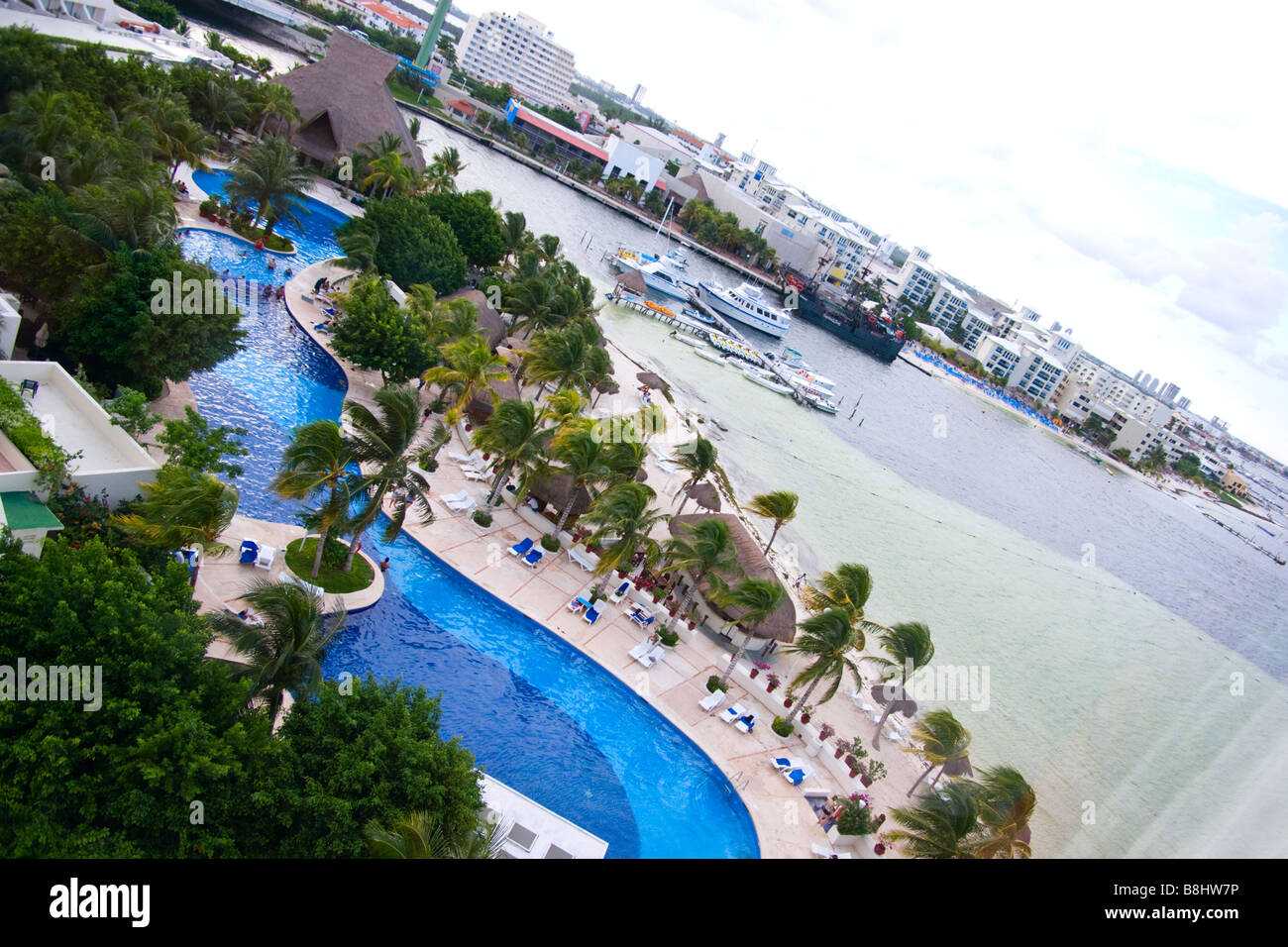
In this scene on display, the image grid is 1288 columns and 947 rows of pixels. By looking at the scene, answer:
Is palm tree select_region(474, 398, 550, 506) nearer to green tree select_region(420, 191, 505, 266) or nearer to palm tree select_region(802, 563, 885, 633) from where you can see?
palm tree select_region(802, 563, 885, 633)

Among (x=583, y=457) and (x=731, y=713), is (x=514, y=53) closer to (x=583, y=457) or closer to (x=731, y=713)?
(x=583, y=457)

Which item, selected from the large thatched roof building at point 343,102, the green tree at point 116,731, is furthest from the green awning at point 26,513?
the large thatched roof building at point 343,102

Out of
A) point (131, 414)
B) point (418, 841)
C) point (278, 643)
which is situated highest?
point (418, 841)

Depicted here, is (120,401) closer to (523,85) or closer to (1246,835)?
(1246,835)

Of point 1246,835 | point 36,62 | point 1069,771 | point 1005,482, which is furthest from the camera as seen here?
point 1005,482

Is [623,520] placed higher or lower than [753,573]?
higher

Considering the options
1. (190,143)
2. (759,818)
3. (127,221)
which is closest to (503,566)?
(759,818)

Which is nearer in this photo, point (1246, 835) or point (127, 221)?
point (1246, 835)

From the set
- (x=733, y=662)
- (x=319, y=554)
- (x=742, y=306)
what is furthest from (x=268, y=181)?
(x=742, y=306)
